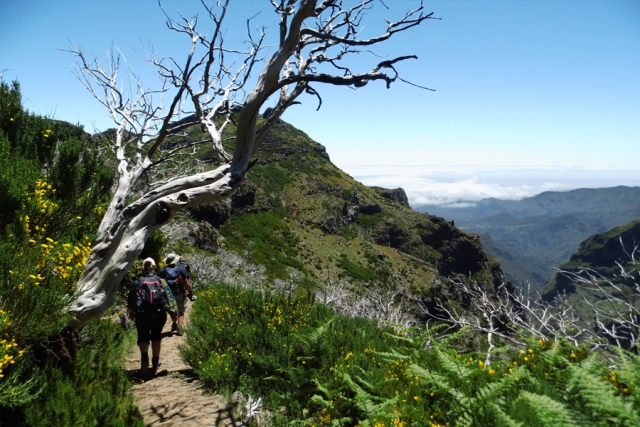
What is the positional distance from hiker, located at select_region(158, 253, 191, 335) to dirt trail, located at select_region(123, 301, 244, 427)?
2230 millimetres

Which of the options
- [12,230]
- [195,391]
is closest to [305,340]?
[195,391]

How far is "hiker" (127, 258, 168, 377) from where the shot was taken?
609 centimetres

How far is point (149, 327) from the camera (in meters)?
6.28

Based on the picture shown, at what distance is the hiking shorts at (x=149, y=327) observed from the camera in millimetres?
6191

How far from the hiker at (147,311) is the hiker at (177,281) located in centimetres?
255

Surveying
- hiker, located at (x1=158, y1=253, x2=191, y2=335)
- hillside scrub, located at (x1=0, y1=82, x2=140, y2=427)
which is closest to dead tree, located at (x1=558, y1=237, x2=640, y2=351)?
hillside scrub, located at (x1=0, y1=82, x2=140, y2=427)

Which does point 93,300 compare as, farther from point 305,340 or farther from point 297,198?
point 297,198

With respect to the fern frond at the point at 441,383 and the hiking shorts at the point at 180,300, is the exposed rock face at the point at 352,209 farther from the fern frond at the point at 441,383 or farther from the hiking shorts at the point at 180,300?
the fern frond at the point at 441,383

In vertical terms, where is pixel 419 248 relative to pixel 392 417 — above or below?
below

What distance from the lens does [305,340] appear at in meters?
5.15

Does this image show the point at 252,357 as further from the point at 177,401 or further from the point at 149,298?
the point at 149,298

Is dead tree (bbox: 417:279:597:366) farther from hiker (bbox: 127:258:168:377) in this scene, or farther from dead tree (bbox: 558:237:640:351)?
hiker (bbox: 127:258:168:377)

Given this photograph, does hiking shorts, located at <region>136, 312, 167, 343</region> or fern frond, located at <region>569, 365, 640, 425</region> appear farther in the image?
hiking shorts, located at <region>136, 312, 167, 343</region>

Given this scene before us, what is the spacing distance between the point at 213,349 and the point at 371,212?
11581cm
